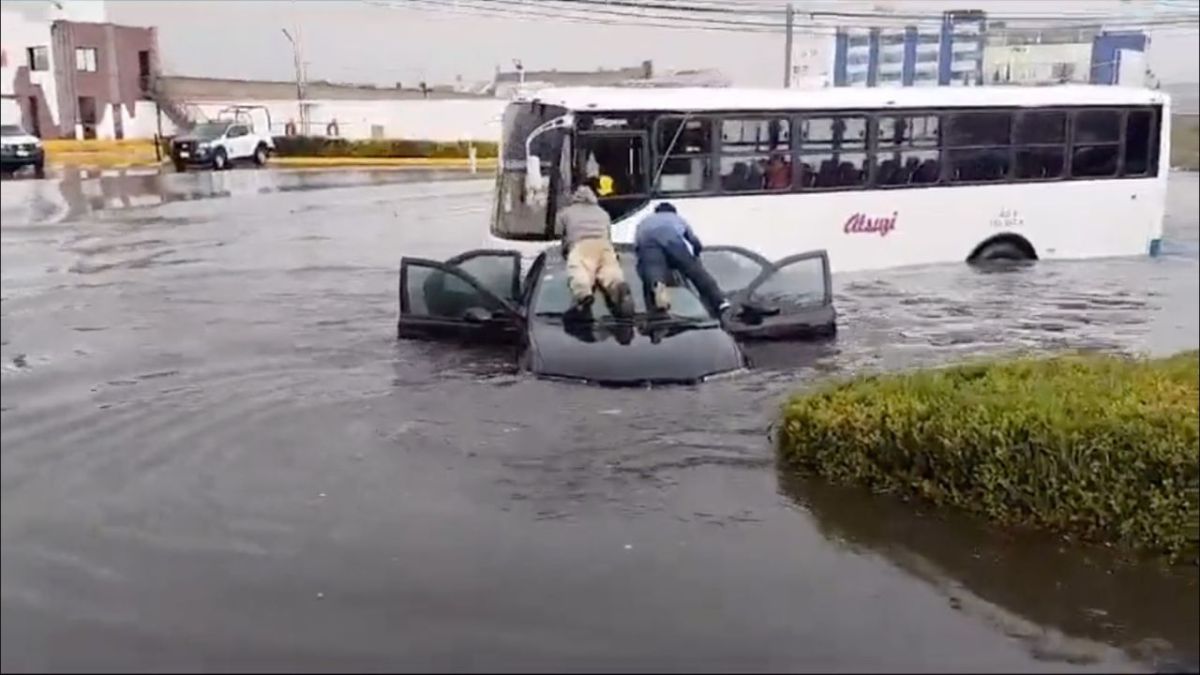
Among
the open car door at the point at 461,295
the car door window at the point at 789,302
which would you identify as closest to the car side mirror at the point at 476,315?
the open car door at the point at 461,295

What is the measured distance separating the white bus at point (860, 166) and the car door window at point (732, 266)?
207cm

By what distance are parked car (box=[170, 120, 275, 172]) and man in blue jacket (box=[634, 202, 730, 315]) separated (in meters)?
3.93

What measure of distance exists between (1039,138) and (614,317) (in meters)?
6.73

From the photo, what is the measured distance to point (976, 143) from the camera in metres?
12.8

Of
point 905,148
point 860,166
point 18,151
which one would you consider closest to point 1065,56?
point 905,148

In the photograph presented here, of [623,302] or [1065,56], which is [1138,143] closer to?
[1065,56]

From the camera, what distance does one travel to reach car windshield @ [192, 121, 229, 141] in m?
A: 10.4

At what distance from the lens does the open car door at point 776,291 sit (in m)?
9.34

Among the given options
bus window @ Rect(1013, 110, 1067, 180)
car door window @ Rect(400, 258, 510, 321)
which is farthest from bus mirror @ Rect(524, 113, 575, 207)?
bus window @ Rect(1013, 110, 1067, 180)

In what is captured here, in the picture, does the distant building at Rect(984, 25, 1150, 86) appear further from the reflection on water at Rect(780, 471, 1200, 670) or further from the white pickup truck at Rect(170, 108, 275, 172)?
the white pickup truck at Rect(170, 108, 275, 172)

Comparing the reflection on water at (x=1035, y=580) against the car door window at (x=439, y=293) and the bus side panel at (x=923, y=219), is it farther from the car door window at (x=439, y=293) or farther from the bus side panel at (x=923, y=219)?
the bus side panel at (x=923, y=219)

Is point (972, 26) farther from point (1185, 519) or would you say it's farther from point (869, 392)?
point (1185, 519)

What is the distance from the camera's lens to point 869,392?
5969 millimetres

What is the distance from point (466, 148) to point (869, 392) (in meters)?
9.96
